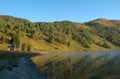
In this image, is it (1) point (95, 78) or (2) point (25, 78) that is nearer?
(2) point (25, 78)

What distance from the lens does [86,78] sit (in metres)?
53.0

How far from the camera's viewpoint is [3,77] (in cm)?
4916

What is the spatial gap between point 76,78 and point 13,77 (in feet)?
39.6

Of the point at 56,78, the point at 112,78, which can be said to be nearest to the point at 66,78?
the point at 56,78

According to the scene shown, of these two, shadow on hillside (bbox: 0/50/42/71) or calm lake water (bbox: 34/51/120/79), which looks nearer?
calm lake water (bbox: 34/51/120/79)

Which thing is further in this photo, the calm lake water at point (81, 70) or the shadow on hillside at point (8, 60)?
the shadow on hillside at point (8, 60)

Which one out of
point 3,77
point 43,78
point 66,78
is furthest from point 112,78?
point 3,77

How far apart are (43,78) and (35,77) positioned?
1692mm

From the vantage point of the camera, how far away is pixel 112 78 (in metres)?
53.7

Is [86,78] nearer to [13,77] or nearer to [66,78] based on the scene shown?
[66,78]

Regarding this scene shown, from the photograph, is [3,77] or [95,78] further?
[95,78]

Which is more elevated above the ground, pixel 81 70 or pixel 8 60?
pixel 81 70

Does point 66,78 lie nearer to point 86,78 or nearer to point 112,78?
point 86,78

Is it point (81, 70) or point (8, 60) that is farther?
point (8, 60)
